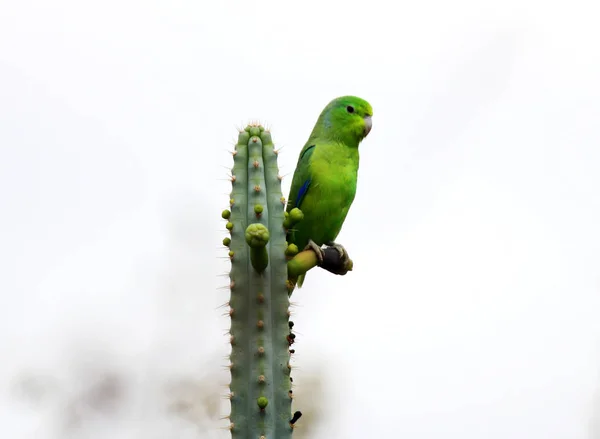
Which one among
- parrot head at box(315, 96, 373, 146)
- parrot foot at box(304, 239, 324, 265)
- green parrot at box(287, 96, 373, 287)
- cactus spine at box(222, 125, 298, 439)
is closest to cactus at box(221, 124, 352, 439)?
cactus spine at box(222, 125, 298, 439)

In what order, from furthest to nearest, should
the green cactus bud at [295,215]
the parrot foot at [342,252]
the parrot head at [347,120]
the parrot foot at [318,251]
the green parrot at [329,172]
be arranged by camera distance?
the parrot head at [347,120]
the green parrot at [329,172]
the parrot foot at [342,252]
the parrot foot at [318,251]
the green cactus bud at [295,215]

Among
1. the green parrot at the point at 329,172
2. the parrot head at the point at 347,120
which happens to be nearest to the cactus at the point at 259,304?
the green parrot at the point at 329,172

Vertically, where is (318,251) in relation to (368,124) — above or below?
below

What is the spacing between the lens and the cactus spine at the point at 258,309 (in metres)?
3.88

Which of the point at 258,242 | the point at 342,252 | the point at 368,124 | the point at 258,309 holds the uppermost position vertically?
the point at 368,124

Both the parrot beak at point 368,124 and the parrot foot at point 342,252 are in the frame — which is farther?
the parrot beak at point 368,124

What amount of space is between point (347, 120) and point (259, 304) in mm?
2140

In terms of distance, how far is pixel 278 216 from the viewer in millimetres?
4109

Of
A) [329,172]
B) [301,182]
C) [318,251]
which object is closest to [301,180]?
[301,182]

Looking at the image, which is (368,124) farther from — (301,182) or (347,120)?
(301,182)

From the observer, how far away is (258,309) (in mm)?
3963

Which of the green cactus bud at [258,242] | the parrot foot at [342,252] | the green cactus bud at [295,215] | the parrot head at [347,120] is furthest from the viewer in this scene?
the parrot head at [347,120]

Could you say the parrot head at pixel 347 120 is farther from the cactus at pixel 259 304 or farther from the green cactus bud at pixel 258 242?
the green cactus bud at pixel 258 242

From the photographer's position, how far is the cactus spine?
3879 millimetres
